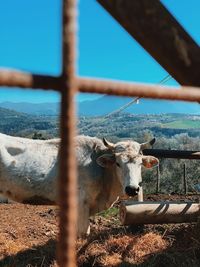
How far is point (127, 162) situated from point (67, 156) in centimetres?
657

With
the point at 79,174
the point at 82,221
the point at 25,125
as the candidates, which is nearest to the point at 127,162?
the point at 79,174

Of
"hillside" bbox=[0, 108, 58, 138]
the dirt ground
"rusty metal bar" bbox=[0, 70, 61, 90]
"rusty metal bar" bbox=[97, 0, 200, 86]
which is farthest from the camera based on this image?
"hillside" bbox=[0, 108, 58, 138]

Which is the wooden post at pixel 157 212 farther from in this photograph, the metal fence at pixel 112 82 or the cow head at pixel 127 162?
the metal fence at pixel 112 82

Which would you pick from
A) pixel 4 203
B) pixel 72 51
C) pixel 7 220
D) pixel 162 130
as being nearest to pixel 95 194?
pixel 7 220

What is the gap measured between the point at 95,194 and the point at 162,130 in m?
153

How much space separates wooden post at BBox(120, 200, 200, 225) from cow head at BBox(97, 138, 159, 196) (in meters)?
0.43

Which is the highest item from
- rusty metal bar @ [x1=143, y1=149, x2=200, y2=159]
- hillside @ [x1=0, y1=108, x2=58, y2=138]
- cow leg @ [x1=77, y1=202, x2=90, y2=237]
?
hillside @ [x1=0, y1=108, x2=58, y2=138]

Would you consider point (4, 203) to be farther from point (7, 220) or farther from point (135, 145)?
point (135, 145)

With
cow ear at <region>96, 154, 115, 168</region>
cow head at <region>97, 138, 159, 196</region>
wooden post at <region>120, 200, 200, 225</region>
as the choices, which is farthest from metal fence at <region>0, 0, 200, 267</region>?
cow ear at <region>96, 154, 115, 168</region>

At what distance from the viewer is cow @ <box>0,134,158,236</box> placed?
812cm

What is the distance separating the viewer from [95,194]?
8.25 meters

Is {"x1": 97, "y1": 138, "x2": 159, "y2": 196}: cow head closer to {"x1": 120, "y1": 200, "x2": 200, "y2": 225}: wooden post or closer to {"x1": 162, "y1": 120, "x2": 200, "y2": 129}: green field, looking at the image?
{"x1": 120, "y1": 200, "x2": 200, "y2": 225}: wooden post

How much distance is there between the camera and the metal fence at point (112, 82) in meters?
1.34

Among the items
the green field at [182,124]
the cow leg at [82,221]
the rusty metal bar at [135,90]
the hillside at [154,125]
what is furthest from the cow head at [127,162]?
the green field at [182,124]
